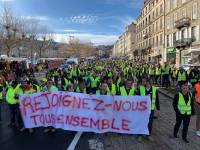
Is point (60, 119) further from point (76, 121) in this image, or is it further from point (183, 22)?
point (183, 22)

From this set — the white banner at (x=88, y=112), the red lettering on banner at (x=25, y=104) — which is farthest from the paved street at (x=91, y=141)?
the red lettering on banner at (x=25, y=104)

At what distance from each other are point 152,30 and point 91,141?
233ft

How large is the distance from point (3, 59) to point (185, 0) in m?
28.9

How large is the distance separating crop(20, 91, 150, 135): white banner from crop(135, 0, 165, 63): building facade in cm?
5743

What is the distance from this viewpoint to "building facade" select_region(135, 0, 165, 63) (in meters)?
67.7

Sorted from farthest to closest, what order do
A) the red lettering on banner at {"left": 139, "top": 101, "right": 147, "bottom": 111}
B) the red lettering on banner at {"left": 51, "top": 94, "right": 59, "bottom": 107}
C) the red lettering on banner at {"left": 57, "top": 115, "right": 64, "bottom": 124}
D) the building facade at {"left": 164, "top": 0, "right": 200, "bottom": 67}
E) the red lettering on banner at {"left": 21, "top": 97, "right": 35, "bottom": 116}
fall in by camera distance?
the building facade at {"left": 164, "top": 0, "right": 200, "bottom": 67}, the red lettering on banner at {"left": 21, "top": 97, "right": 35, "bottom": 116}, the red lettering on banner at {"left": 51, "top": 94, "right": 59, "bottom": 107}, the red lettering on banner at {"left": 57, "top": 115, "right": 64, "bottom": 124}, the red lettering on banner at {"left": 139, "top": 101, "right": 147, "bottom": 111}

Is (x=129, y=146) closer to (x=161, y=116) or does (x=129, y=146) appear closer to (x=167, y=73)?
(x=161, y=116)

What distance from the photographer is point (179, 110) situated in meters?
8.81

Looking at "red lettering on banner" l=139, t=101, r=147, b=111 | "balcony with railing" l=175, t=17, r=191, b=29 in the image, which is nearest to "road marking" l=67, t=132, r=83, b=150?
Answer: "red lettering on banner" l=139, t=101, r=147, b=111

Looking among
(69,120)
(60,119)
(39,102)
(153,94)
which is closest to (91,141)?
(69,120)

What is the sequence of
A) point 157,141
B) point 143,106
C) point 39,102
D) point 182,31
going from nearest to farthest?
point 157,141
point 143,106
point 39,102
point 182,31

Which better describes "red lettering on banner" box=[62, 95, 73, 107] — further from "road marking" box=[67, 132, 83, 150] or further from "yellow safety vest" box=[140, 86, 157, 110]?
"yellow safety vest" box=[140, 86, 157, 110]

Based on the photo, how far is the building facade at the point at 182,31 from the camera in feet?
150

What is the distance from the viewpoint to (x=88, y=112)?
9539 millimetres
